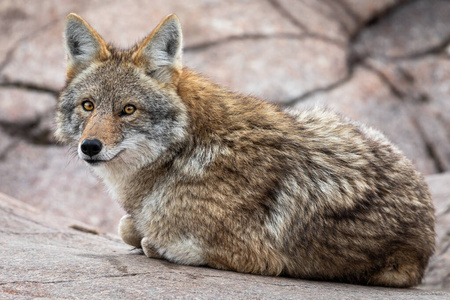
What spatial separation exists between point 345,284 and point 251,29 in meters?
7.13

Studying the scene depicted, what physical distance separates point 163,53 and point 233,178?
107 cm

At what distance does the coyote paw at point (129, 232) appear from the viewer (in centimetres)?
479

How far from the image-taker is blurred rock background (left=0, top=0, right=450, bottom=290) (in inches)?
382

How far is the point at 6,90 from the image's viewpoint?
1000cm

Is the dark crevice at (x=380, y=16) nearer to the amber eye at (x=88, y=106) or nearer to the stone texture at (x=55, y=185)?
the stone texture at (x=55, y=185)

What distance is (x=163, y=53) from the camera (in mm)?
4703

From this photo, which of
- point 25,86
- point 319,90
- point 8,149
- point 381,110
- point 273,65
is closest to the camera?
point 8,149

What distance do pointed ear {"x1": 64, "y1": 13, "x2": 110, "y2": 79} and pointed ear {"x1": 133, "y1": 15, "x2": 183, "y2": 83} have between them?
0.30 metres

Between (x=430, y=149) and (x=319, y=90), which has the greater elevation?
(x=319, y=90)

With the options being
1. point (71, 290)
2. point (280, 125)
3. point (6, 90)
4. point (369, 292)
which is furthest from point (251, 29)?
point (71, 290)

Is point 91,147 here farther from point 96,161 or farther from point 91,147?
point 96,161

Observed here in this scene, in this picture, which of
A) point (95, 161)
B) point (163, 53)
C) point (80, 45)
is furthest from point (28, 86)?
point (95, 161)

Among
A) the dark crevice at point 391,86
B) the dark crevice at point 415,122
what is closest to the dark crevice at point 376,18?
the dark crevice at point 415,122

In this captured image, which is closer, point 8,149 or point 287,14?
point 8,149
